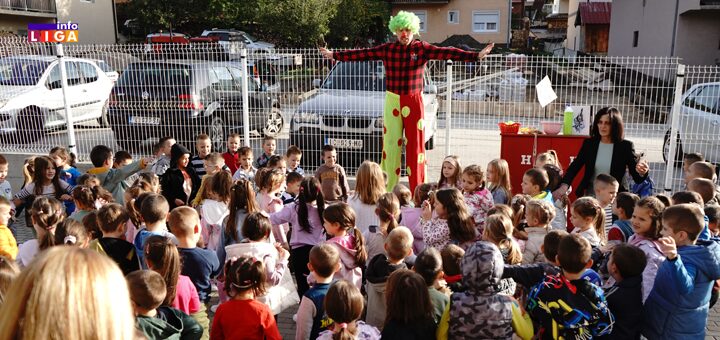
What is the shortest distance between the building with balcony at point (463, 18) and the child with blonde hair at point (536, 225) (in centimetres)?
3351

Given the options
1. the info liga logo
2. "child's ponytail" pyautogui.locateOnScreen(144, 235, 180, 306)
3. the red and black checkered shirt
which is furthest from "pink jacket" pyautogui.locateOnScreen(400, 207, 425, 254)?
the info liga logo

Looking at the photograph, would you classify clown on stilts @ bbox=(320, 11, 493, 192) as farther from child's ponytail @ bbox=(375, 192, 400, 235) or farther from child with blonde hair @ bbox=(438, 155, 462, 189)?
child's ponytail @ bbox=(375, 192, 400, 235)

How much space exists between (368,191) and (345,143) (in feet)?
11.9

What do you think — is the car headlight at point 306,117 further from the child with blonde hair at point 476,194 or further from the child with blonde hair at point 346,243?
the child with blonde hair at point 346,243

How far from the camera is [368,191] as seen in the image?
4906 mm

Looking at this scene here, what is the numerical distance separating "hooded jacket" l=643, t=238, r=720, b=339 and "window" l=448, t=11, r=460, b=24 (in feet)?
114

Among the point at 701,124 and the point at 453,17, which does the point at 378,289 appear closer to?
the point at 701,124

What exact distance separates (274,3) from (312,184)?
23.7 metres

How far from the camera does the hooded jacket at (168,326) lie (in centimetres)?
278

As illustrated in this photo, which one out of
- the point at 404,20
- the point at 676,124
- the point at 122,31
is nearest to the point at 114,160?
the point at 404,20

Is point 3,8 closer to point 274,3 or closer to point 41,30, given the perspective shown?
point 274,3

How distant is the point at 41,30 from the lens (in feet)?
28.9

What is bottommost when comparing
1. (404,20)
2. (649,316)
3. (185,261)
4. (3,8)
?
(649,316)

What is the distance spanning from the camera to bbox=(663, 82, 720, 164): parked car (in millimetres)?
8023
